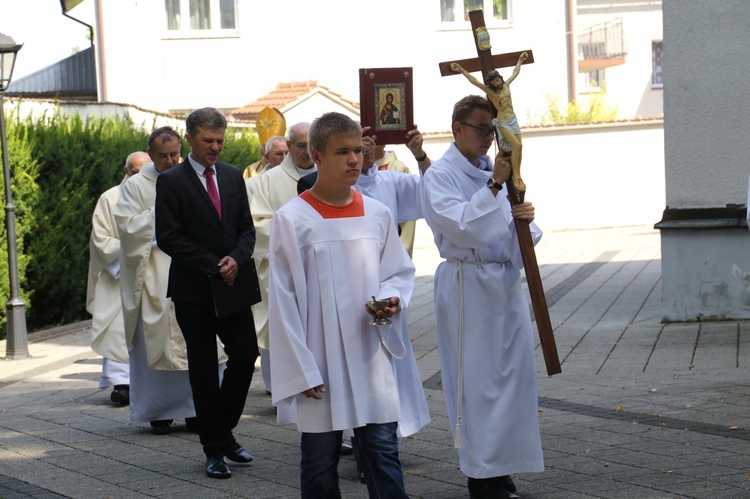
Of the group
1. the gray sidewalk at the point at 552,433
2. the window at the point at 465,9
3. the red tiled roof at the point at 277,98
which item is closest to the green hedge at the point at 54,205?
the gray sidewalk at the point at 552,433

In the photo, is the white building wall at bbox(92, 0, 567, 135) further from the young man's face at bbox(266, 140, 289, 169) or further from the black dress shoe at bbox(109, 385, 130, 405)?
the black dress shoe at bbox(109, 385, 130, 405)

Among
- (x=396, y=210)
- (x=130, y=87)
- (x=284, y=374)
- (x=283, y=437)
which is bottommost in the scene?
(x=283, y=437)

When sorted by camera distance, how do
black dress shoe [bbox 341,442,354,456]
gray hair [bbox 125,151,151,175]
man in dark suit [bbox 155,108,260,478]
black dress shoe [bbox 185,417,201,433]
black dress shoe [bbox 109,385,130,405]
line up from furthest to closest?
gray hair [bbox 125,151,151,175]
black dress shoe [bbox 109,385,130,405]
black dress shoe [bbox 185,417,201,433]
black dress shoe [bbox 341,442,354,456]
man in dark suit [bbox 155,108,260,478]

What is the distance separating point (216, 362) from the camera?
6875mm

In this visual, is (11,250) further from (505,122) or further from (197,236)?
(505,122)

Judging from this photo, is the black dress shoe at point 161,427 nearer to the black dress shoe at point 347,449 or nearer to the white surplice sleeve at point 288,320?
the black dress shoe at point 347,449

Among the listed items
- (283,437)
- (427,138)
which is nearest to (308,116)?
(427,138)

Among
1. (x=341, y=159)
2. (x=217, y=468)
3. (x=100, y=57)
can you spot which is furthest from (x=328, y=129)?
(x=100, y=57)

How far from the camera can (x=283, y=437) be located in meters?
7.63

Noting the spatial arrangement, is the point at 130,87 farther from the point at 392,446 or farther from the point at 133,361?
the point at 392,446

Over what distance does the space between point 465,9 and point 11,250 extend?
21059mm

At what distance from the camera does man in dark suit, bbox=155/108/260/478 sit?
675 cm

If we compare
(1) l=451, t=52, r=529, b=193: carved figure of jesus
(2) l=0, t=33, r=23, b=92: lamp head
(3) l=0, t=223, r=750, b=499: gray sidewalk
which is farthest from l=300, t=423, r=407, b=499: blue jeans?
(2) l=0, t=33, r=23, b=92: lamp head

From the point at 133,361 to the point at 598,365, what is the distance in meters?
3.77
